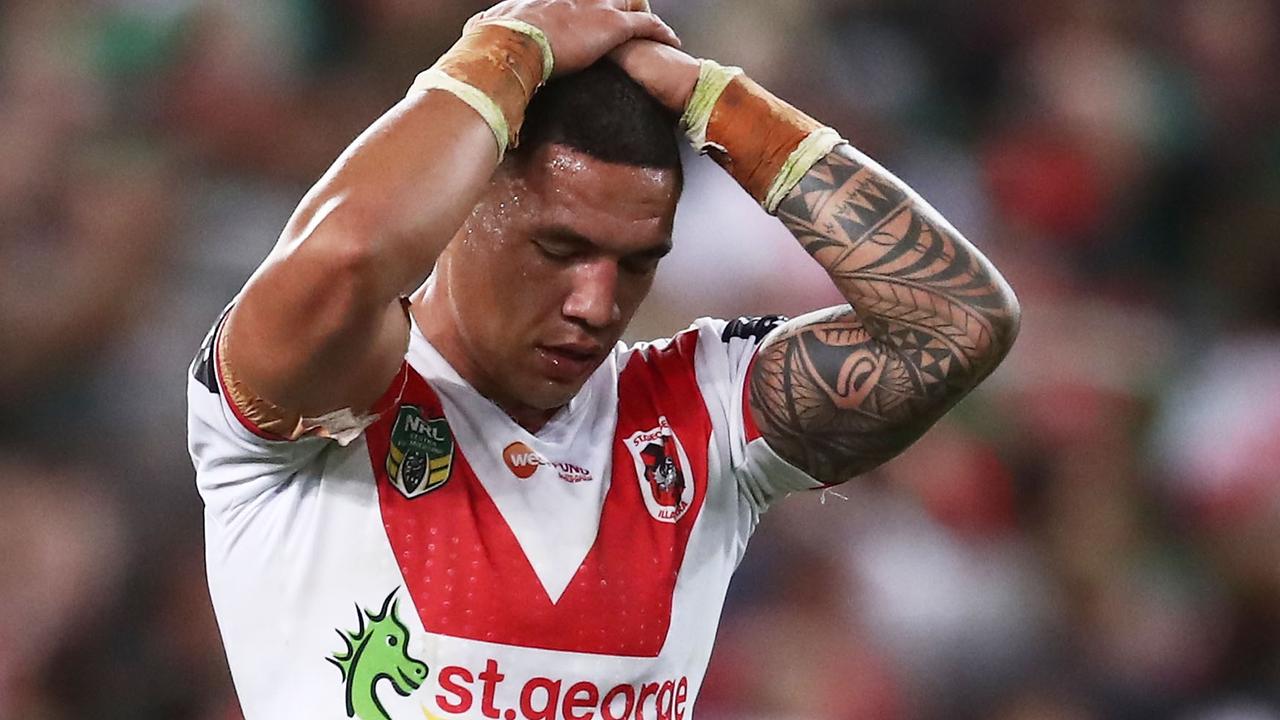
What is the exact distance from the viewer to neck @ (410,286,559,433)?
2.49 m

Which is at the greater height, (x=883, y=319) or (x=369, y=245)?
(x=369, y=245)

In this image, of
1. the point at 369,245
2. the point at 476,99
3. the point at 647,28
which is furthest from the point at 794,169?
the point at 369,245

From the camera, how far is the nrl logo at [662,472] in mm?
2506

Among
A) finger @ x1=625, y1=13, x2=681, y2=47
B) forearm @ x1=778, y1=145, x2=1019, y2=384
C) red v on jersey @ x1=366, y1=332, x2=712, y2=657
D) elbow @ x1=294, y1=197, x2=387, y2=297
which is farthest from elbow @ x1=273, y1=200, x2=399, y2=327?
forearm @ x1=778, y1=145, x2=1019, y2=384

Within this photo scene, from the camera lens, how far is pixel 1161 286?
18.5 ft

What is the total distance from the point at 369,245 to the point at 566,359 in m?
0.51

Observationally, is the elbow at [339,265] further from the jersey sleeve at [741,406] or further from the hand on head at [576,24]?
the jersey sleeve at [741,406]

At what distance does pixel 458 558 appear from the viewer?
228cm

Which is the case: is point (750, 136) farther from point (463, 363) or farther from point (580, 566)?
point (580, 566)

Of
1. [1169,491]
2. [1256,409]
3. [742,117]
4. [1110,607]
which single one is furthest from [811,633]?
[742,117]

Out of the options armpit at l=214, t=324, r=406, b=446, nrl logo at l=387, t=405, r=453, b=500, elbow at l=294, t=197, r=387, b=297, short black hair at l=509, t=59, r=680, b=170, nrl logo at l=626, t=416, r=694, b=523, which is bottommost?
nrl logo at l=626, t=416, r=694, b=523

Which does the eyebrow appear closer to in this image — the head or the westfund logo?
the head

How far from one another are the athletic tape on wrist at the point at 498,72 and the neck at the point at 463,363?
1.21 ft

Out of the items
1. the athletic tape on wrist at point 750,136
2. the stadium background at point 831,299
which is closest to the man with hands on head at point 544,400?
the athletic tape on wrist at point 750,136
